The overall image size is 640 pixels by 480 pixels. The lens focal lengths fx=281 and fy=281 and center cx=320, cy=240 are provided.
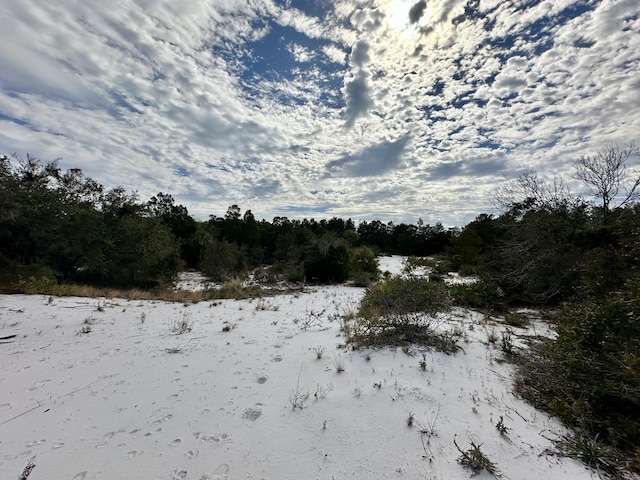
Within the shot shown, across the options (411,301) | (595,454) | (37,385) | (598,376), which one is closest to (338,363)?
(411,301)

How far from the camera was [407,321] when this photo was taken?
554 cm

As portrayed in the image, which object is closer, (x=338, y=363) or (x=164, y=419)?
(x=164, y=419)

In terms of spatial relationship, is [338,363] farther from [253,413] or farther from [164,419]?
[164,419]

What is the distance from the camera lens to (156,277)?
17.4 metres

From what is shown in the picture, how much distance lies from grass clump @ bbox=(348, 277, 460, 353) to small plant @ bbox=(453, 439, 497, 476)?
2445mm

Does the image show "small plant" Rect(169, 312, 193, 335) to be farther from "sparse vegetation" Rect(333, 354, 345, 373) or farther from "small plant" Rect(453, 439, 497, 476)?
"small plant" Rect(453, 439, 497, 476)

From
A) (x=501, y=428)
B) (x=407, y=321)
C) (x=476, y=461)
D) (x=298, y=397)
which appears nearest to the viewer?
(x=476, y=461)

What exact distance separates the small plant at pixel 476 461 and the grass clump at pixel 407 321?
8.02 feet

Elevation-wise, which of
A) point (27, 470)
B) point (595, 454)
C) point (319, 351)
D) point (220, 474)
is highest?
point (27, 470)

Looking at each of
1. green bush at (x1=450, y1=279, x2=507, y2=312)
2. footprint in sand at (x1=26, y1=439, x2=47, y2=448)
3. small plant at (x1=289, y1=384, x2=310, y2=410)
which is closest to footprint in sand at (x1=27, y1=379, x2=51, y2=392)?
footprint in sand at (x1=26, y1=439, x2=47, y2=448)

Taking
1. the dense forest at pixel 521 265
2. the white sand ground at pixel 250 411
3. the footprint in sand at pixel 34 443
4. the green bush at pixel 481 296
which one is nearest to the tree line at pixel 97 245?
the dense forest at pixel 521 265

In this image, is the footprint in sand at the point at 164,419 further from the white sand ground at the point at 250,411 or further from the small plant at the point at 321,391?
the small plant at the point at 321,391

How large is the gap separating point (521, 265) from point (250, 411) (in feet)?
35.1

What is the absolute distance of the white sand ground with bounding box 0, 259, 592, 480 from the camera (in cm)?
254
